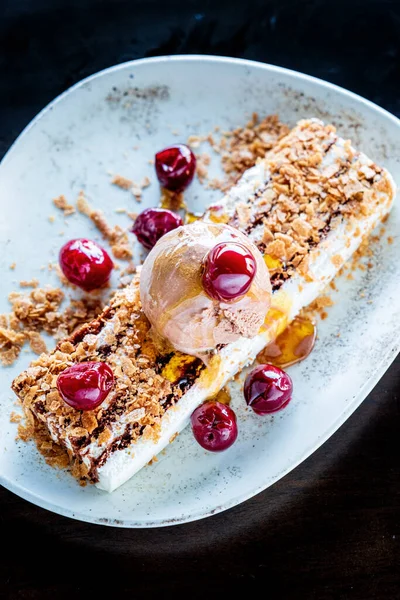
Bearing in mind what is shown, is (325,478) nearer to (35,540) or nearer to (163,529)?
(163,529)

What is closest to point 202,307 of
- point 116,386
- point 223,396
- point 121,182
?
point 116,386

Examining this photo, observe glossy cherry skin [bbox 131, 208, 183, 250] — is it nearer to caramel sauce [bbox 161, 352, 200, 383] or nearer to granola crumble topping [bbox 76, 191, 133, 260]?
granola crumble topping [bbox 76, 191, 133, 260]

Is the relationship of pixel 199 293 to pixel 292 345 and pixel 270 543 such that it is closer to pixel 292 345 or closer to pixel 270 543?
pixel 292 345

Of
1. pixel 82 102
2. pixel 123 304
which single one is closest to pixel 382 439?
pixel 123 304

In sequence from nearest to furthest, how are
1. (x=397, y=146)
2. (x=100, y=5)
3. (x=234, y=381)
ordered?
(x=234, y=381), (x=397, y=146), (x=100, y=5)

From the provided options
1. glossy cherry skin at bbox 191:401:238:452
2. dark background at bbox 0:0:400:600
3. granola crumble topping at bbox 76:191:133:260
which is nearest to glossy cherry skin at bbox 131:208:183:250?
granola crumble topping at bbox 76:191:133:260

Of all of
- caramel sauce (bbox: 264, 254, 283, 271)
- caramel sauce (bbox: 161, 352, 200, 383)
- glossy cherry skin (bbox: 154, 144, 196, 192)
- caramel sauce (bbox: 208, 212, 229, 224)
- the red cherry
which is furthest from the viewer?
glossy cherry skin (bbox: 154, 144, 196, 192)
